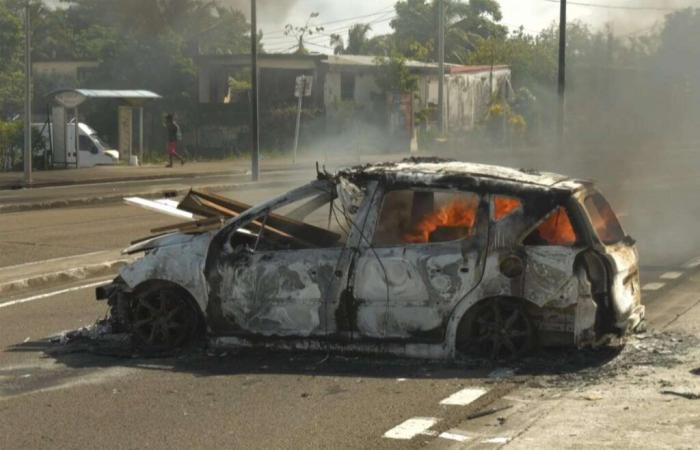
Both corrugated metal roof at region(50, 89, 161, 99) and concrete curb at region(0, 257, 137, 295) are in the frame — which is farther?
Result: corrugated metal roof at region(50, 89, 161, 99)

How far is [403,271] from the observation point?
8320 mm

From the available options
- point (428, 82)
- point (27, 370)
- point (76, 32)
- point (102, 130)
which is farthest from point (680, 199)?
point (76, 32)

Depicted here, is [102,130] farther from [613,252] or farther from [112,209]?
[613,252]

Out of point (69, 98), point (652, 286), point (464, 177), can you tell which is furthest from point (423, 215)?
point (69, 98)

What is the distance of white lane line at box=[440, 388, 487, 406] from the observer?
7277mm

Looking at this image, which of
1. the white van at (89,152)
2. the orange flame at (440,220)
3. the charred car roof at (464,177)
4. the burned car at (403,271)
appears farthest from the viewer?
the white van at (89,152)

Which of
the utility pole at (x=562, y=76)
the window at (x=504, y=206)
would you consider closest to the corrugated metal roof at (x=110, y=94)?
the utility pole at (x=562, y=76)

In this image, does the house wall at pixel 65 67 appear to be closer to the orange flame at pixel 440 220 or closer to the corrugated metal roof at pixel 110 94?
the corrugated metal roof at pixel 110 94

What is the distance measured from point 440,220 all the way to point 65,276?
19.1 feet

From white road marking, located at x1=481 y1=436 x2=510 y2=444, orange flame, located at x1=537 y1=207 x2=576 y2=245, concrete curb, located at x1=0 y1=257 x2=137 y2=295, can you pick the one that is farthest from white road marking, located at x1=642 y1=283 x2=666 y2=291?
white road marking, located at x1=481 y1=436 x2=510 y2=444

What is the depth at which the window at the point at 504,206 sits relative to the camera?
8375 mm

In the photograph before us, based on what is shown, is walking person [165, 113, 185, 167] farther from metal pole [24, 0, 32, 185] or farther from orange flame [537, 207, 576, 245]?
orange flame [537, 207, 576, 245]

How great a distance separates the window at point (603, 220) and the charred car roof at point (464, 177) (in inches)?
5.6

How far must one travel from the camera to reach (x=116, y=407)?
7.23 metres
